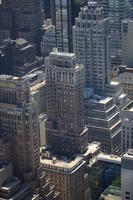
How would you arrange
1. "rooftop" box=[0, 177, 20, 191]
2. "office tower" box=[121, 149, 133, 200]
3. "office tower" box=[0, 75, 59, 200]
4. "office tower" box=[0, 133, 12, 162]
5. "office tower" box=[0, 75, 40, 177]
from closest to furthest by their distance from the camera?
1. "office tower" box=[121, 149, 133, 200]
2. "rooftop" box=[0, 177, 20, 191]
3. "office tower" box=[0, 75, 40, 177]
4. "office tower" box=[0, 75, 59, 200]
5. "office tower" box=[0, 133, 12, 162]

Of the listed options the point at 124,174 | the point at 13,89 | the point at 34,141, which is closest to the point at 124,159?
the point at 124,174

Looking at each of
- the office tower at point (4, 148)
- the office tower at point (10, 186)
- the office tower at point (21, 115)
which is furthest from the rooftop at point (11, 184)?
the office tower at point (4, 148)

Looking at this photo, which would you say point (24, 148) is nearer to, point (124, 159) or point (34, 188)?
point (34, 188)

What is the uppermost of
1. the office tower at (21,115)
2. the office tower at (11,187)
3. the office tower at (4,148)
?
the office tower at (21,115)

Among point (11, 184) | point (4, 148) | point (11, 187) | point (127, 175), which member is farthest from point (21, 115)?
point (127, 175)

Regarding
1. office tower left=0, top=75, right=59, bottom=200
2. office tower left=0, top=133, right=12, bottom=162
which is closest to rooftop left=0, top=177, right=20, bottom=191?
office tower left=0, top=75, right=59, bottom=200

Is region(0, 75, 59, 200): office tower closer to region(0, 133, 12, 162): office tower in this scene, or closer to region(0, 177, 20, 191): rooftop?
region(0, 133, 12, 162): office tower

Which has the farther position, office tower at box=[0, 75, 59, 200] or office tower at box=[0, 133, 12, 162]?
office tower at box=[0, 133, 12, 162]

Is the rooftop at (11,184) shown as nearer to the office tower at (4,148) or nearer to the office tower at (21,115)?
the office tower at (21,115)
